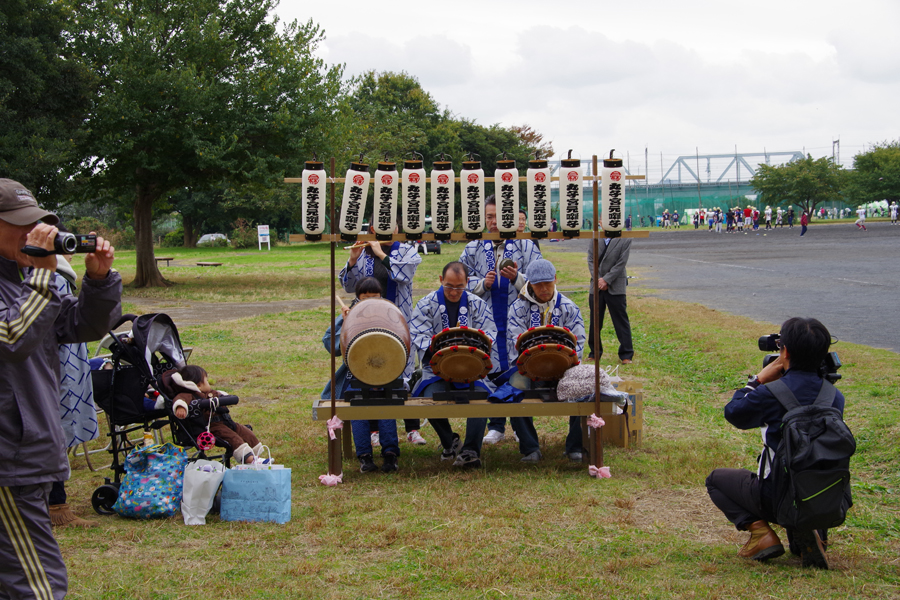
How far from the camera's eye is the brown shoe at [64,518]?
16.0ft

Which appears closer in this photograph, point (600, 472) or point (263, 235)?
point (600, 472)

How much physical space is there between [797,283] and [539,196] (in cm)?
1598

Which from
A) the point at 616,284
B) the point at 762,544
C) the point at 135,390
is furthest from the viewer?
the point at 616,284

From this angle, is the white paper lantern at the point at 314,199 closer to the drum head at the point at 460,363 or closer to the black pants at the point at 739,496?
the drum head at the point at 460,363

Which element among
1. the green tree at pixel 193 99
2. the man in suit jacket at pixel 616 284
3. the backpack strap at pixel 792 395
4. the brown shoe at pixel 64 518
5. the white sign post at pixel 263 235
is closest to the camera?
the backpack strap at pixel 792 395

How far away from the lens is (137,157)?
21.5 meters

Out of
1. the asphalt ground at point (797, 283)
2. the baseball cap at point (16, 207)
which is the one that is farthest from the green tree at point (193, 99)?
the baseball cap at point (16, 207)

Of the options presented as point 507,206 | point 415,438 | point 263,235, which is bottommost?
point 415,438

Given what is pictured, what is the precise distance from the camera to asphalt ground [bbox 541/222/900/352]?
43.0ft

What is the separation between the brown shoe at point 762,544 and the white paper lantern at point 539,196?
8.31ft

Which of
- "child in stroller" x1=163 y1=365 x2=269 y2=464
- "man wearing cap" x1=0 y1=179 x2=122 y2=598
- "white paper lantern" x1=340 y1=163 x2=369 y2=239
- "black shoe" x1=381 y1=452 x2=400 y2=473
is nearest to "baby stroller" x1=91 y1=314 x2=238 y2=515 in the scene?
"child in stroller" x1=163 y1=365 x2=269 y2=464

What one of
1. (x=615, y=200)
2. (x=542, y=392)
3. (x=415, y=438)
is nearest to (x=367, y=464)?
(x=415, y=438)

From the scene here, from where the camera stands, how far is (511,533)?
4656 mm

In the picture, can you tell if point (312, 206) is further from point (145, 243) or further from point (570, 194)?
point (145, 243)
